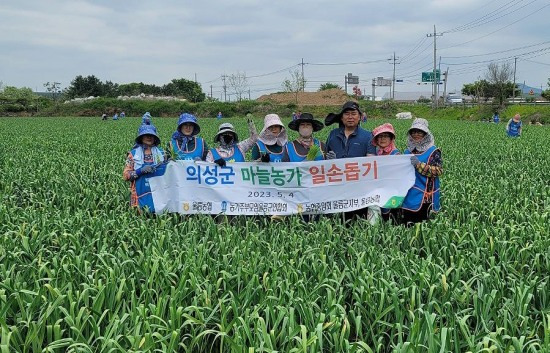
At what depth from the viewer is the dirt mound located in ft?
234

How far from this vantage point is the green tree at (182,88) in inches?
3787

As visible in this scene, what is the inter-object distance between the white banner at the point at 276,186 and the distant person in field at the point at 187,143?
0.38m

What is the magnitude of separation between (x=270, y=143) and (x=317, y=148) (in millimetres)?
589

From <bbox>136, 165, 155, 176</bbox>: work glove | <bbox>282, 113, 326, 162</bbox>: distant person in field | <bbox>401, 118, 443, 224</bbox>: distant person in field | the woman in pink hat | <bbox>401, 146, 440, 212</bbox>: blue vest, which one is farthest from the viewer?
<bbox>282, 113, 326, 162</bbox>: distant person in field

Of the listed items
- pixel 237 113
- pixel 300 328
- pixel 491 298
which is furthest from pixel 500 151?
pixel 237 113

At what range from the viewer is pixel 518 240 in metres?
4.37

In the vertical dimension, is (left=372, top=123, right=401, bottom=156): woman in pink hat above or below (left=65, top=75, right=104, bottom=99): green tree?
below

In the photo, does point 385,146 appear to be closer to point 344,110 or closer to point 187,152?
point 344,110

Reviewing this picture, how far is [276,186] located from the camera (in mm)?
5898

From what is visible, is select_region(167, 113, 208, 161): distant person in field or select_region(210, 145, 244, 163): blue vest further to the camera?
select_region(167, 113, 208, 161): distant person in field

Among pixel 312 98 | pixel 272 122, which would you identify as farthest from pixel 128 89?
pixel 272 122

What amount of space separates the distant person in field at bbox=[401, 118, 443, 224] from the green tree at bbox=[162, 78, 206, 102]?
92333mm

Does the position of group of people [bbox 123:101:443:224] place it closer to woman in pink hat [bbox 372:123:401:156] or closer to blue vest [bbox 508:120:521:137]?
woman in pink hat [bbox 372:123:401:156]

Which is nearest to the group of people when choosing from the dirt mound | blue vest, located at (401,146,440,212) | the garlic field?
blue vest, located at (401,146,440,212)
